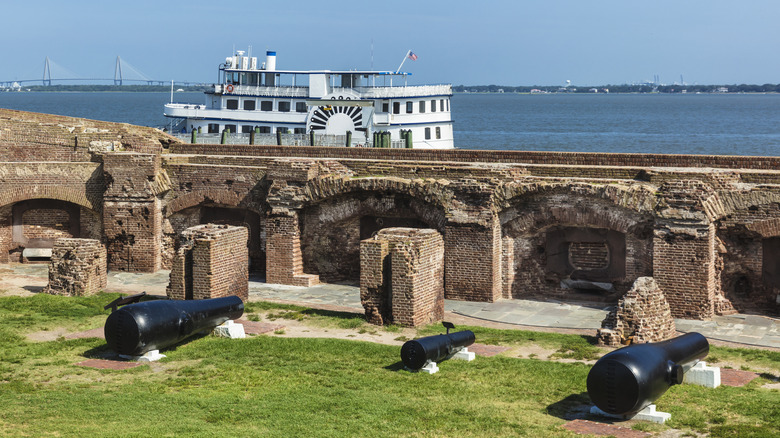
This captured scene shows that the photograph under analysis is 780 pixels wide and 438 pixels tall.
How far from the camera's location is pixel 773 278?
1900 centimetres

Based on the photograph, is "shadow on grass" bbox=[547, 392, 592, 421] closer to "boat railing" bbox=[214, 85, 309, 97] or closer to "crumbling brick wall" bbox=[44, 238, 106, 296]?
"crumbling brick wall" bbox=[44, 238, 106, 296]

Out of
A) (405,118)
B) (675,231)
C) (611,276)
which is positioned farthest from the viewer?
(405,118)

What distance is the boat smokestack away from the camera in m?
44.4

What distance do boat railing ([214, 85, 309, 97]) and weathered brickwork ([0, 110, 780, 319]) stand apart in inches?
635

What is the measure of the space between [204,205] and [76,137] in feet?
15.2

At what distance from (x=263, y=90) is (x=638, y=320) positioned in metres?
29.2

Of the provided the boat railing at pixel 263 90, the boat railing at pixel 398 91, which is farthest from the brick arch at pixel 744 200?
the boat railing at pixel 263 90

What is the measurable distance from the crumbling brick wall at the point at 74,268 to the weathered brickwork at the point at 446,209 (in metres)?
1.89

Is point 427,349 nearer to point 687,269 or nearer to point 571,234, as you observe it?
point 687,269

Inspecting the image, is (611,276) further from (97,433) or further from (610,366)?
(97,433)

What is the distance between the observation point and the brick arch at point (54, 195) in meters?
23.7

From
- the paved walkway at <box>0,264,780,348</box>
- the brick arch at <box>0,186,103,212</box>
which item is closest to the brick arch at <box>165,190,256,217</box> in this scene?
the paved walkway at <box>0,264,780,348</box>

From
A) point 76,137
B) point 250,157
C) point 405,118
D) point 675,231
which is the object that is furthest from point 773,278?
point 405,118

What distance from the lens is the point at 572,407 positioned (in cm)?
1292
